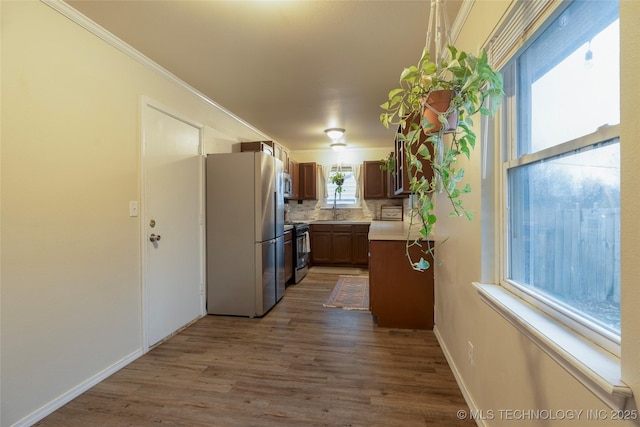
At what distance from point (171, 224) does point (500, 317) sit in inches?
105

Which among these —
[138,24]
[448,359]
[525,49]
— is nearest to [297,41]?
[138,24]

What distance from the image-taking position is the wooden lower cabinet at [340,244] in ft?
18.2

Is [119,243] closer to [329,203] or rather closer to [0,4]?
[0,4]

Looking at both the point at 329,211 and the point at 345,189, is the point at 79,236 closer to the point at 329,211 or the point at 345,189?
the point at 329,211

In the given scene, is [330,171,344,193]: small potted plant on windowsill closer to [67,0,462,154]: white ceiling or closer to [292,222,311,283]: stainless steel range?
[292,222,311,283]: stainless steel range

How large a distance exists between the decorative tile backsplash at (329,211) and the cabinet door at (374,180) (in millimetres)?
273

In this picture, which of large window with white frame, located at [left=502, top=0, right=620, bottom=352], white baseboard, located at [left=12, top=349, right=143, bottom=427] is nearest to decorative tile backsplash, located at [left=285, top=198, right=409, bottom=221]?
white baseboard, located at [left=12, top=349, right=143, bottom=427]

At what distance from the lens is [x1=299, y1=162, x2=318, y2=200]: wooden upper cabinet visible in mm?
6086

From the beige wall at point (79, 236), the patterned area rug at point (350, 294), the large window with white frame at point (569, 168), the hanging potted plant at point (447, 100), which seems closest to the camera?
the large window with white frame at point (569, 168)

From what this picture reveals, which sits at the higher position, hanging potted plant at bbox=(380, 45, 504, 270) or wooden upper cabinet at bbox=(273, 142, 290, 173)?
wooden upper cabinet at bbox=(273, 142, 290, 173)

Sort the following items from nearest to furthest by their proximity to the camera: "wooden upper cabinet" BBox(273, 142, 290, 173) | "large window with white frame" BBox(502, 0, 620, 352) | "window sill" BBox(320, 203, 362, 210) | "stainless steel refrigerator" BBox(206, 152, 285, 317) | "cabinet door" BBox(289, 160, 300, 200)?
"large window with white frame" BBox(502, 0, 620, 352), "stainless steel refrigerator" BBox(206, 152, 285, 317), "wooden upper cabinet" BBox(273, 142, 290, 173), "cabinet door" BBox(289, 160, 300, 200), "window sill" BBox(320, 203, 362, 210)

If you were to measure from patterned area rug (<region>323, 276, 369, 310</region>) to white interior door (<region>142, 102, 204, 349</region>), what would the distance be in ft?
5.31

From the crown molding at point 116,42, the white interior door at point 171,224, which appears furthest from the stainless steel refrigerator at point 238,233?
the crown molding at point 116,42

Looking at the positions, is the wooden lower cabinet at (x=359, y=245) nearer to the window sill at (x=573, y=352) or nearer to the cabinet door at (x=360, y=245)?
the cabinet door at (x=360, y=245)
